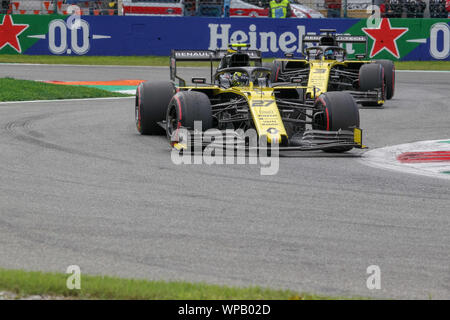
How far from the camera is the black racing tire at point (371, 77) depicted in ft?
53.9

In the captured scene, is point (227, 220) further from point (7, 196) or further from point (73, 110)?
point (73, 110)

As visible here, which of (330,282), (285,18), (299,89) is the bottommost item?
(330,282)

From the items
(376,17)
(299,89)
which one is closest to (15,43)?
(376,17)

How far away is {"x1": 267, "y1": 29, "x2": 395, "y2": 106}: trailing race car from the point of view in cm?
1647

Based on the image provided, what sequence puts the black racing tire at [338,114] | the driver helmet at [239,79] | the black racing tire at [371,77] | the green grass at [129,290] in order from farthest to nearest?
the black racing tire at [371,77] → the driver helmet at [239,79] → the black racing tire at [338,114] → the green grass at [129,290]

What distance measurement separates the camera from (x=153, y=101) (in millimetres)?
11734

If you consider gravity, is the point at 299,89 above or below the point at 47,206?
above

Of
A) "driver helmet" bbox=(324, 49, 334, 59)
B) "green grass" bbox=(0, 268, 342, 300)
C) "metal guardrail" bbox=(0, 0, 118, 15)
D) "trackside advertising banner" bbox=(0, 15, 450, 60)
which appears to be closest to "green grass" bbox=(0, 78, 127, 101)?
"driver helmet" bbox=(324, 49, 334, 59)

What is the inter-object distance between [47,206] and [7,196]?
23.5 inches

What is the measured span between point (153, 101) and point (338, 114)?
8.83 ft

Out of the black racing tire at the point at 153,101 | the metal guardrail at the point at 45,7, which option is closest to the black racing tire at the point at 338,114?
the black racing tire at the point at 153,101

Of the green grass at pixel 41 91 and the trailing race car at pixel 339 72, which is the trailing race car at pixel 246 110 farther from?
the green grass at pixel 41 91

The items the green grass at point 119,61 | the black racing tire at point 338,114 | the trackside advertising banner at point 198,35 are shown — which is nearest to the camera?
the black racing tire at point 338,114

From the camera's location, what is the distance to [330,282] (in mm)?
5027
